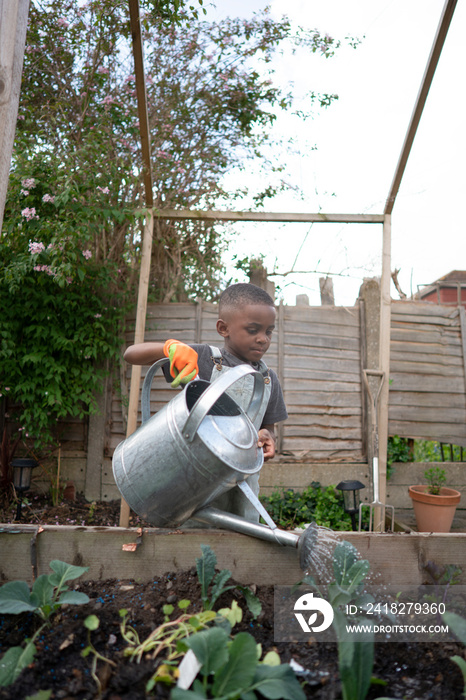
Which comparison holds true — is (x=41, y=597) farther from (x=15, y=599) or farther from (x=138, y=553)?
(x=138, y=553)

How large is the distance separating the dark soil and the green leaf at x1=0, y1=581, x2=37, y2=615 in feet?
0.23

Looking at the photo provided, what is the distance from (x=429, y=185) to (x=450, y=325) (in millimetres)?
1727

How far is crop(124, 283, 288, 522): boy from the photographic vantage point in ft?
4.73

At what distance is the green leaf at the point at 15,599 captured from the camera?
93cm

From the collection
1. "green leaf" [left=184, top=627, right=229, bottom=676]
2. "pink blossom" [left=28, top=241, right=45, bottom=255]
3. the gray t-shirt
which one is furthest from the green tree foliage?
"green leaf" [left=184, top=627, right=229, bottom=676]

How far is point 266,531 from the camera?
1.12 m

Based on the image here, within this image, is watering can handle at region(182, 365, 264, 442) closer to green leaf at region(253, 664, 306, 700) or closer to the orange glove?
the orange glove

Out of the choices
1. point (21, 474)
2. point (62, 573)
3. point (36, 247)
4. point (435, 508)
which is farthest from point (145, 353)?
point (435, 508)

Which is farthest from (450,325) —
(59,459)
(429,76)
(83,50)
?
(83,50)

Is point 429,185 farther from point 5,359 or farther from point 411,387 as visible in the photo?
point 5,359

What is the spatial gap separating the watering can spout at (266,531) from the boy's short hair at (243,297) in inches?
30.3

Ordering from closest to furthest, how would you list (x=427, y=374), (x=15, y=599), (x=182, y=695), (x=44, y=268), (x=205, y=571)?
1. (x=182, y=695)
2. (x=15, y=599)
3. (x=205, y=571)
4. (x=44, y=268)
5. (x=427, y=374)

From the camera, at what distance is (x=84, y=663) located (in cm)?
85

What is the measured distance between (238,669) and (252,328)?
1.08 m
